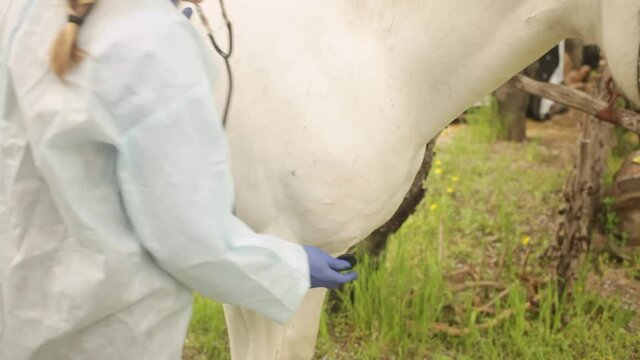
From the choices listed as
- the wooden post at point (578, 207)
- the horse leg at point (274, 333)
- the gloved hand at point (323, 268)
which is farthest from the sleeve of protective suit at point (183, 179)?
the wooden post at point (578, 207)

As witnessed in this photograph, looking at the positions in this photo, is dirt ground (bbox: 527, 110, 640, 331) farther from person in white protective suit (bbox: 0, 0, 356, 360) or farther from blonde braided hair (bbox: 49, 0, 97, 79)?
blonde braided hair (bbox: 49, 0, 97, 79)

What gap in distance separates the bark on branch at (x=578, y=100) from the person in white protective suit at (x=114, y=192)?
1061 mm

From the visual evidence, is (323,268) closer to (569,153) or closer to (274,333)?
(274,333)

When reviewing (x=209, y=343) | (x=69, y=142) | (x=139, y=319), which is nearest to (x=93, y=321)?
(x=139, y=319)

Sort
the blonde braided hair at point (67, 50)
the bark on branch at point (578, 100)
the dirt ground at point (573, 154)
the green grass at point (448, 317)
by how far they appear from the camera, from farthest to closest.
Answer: the dirt ground at point (573, 154), the green grass at point (448, 317), the bark on branch at point (578, 100), the blonde braided hair at point (67, 50)

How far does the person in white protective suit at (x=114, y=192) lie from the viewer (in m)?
0.61

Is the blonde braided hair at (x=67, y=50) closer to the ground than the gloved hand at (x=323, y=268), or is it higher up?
higher up

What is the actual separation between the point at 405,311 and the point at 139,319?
123 centimetres

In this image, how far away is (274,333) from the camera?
1.03 m

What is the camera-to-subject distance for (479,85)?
3.05 feet

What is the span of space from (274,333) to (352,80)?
404 millimetres

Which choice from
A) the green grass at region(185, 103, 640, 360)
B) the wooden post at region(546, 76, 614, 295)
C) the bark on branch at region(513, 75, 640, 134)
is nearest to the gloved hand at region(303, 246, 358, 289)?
the bark on branch at region(513, 75, 640, 134)

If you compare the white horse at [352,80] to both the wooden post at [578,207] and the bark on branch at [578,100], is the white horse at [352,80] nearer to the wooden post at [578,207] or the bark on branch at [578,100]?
the bark on branch at [578,100]

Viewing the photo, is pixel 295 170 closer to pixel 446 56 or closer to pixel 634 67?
pixel 446 56
